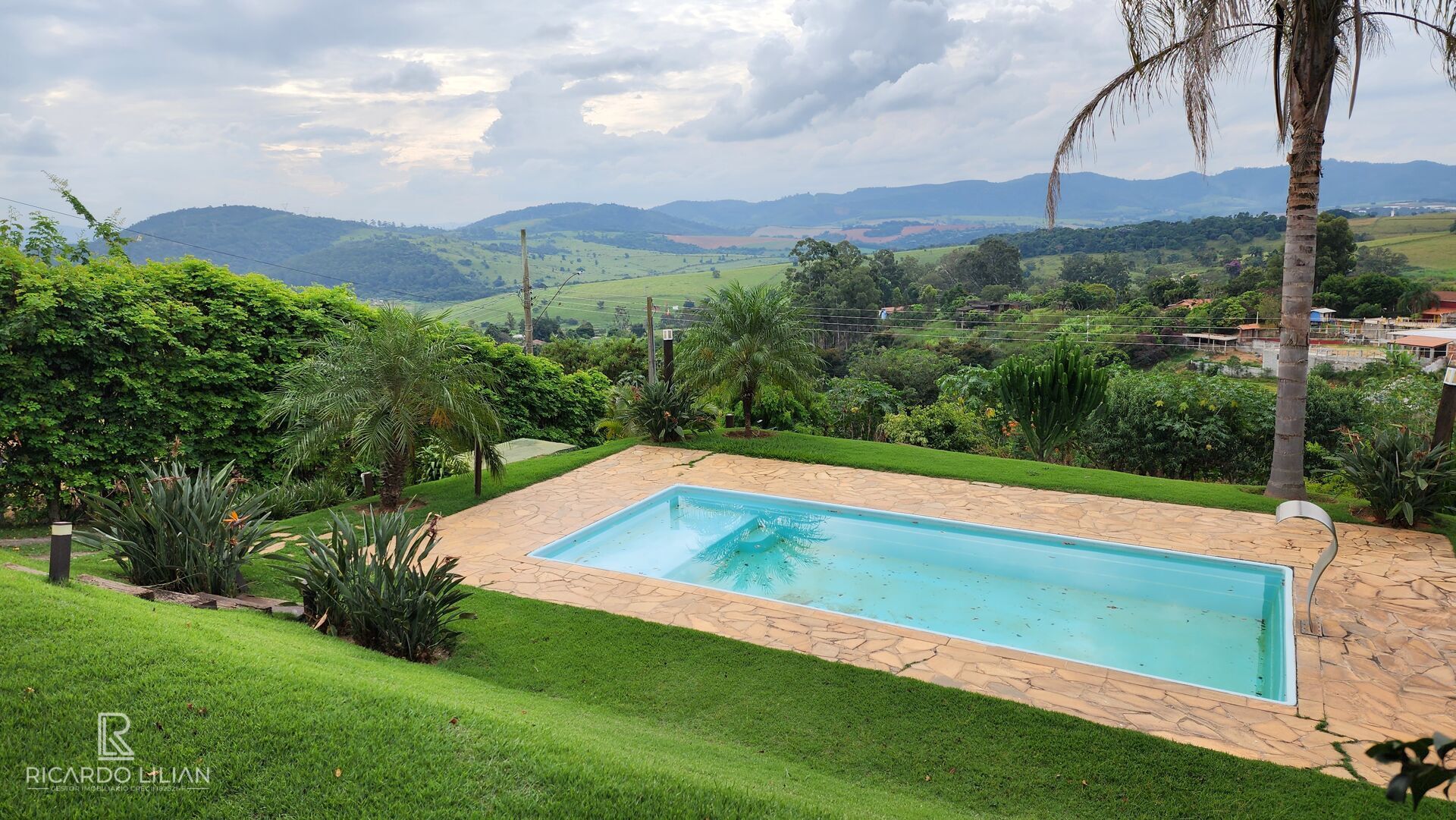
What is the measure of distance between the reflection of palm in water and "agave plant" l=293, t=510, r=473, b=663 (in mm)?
2578

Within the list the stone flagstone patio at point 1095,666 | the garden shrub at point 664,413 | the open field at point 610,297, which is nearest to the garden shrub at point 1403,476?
the stone flagstone patio at point 1095,666

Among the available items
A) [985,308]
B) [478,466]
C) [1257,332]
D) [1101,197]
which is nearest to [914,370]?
[1257,332]

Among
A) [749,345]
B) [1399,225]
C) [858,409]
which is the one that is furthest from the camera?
[1399,225]

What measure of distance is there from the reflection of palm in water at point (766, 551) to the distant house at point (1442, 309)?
3329cm

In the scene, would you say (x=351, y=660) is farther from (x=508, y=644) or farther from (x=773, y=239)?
(x=773, y=239)

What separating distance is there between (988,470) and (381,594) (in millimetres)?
6954

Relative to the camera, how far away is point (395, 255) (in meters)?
66.2

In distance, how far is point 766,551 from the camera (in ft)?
25.6

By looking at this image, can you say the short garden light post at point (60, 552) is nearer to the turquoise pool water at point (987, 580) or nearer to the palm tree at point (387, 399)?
the palm tree at point (387, 399)

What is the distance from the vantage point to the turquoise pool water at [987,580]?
5566mm

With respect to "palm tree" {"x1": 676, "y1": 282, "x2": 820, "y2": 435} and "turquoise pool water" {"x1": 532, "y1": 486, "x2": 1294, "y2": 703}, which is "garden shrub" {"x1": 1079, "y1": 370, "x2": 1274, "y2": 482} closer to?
"turquoise pool water" {"x1": 532, "y1": 486, "x2": 1294, "y2": 703}

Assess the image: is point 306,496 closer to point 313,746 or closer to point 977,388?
point 313,746

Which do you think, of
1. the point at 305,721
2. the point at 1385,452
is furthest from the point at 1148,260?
the point at 305,721

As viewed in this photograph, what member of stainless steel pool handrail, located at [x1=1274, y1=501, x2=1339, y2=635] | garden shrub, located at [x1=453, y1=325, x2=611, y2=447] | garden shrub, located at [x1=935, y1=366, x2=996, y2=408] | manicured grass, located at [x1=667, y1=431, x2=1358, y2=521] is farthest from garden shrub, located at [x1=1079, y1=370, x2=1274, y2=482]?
Result: garden shrub, located at [x1=453, y1=325, x2=611, y2=447]
